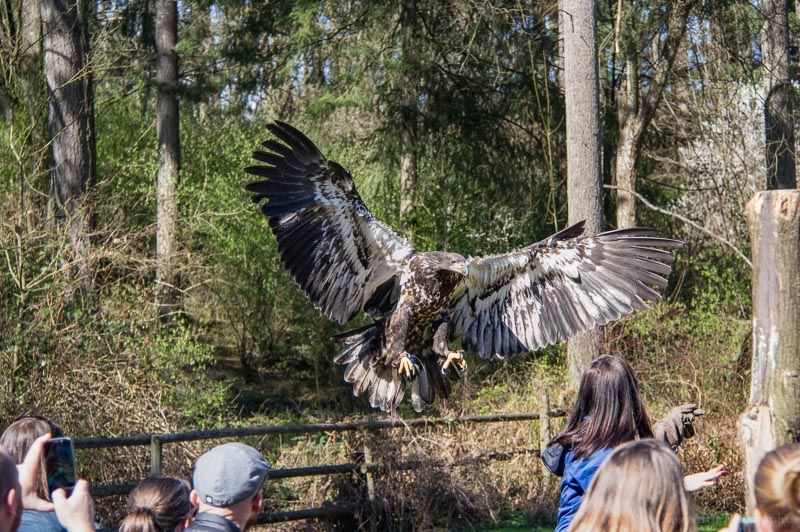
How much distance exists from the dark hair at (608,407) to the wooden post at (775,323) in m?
0.55

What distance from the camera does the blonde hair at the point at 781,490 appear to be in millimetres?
2199

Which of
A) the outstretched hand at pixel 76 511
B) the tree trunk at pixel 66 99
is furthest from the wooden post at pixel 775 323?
the tree trunk at pixel 66 99

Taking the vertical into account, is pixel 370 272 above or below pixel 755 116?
below

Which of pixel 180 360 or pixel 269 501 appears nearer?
pixel 269 501

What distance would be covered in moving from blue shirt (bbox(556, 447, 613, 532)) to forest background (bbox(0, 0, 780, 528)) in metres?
4.34

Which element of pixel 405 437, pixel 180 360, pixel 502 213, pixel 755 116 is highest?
pixel 755 116

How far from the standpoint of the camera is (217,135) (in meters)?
15.9

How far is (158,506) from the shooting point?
2785 mm

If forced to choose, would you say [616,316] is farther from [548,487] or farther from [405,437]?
[548,487]

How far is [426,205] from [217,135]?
474cm

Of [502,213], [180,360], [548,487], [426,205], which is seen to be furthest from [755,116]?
[180,360]

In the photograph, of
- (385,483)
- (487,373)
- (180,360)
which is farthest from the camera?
(487,373)

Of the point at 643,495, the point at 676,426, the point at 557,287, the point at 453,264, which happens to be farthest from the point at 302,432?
the point at 643,495

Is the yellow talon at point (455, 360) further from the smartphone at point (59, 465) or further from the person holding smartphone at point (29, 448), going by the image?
the smartphone at point (59, 465)
